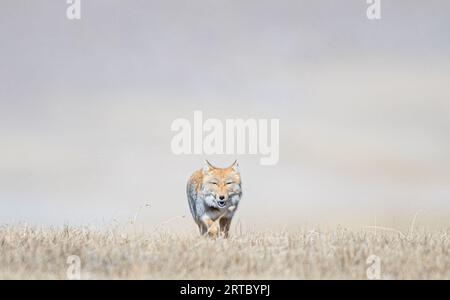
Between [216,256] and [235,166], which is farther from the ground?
[235,166]

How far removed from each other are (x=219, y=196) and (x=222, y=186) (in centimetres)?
20

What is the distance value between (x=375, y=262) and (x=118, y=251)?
3699 mm

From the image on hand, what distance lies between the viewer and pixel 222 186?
558 inches

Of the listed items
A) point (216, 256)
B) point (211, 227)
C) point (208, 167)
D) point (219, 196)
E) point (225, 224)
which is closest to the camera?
point (216, 256)

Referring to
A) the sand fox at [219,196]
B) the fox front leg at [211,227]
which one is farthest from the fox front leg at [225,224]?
the fox front leg at [211,227]

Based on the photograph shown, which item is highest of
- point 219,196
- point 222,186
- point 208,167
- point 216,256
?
point 208,167

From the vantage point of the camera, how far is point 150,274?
1041 centimetres

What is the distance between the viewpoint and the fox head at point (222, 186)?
558 inches

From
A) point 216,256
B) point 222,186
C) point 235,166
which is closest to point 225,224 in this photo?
Answer: point 222,186

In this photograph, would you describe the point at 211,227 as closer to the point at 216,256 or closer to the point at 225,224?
the point at 225,224

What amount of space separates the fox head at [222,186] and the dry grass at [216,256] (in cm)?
96

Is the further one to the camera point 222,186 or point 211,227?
point 222,186
